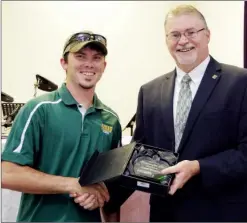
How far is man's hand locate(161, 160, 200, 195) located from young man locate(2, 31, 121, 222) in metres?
0.29

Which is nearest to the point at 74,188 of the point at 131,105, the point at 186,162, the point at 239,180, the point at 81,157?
the point at 81,157

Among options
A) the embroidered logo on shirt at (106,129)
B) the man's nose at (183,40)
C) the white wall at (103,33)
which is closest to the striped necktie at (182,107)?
the man's nose at (183,40)

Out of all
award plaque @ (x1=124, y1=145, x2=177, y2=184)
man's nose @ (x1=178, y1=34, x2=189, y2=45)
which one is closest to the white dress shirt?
man's nose @ (x1=178, y1=34, x2=189, y2=45)

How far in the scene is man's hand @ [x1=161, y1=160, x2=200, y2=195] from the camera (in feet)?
3.63

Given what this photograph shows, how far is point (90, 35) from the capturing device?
1.37m

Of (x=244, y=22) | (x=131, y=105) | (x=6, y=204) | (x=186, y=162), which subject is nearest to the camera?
(x=186, y=162)

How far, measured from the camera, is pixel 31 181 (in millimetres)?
1164

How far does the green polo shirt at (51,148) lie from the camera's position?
1198mm

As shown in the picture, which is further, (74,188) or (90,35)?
(90,35)

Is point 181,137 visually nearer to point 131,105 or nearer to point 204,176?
point 204,176

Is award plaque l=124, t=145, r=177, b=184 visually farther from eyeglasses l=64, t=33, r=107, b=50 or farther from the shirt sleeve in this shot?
eyeglasses l=64, t=33, r=107, b=50

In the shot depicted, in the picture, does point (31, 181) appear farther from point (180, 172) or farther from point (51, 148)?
point (180, 172)

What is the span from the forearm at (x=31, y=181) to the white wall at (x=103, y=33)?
2.42 meters

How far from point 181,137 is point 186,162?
0.50 feet
